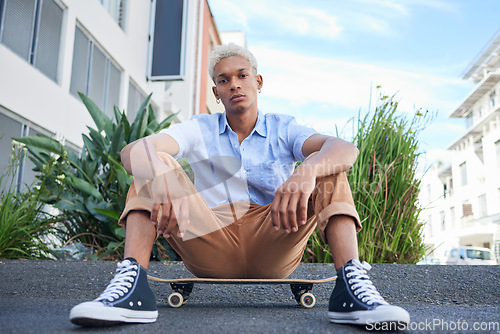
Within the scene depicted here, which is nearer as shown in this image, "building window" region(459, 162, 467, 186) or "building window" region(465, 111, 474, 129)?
"building window" region(459, 162, 467, 186)

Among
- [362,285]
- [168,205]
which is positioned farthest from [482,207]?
[168,205]

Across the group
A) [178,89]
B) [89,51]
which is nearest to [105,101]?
[89,51]

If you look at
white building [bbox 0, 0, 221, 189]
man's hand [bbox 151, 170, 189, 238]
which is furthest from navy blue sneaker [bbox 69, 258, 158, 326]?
white building [bbox 0, 0, 221, 189]

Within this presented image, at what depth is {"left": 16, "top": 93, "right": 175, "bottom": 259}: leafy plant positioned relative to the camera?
3.28 metres

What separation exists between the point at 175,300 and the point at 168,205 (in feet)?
2.53

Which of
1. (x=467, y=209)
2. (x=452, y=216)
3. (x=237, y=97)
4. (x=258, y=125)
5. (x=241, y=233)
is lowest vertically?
(x=241, y=233)

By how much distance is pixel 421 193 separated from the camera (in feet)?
11.4

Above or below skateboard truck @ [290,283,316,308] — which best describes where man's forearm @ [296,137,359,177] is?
above

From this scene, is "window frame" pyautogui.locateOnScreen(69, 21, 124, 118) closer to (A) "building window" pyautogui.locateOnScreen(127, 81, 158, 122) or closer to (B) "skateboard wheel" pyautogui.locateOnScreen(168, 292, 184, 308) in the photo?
(A) "building window" pyautogui.locateOnScreen(127, 81, 158, 122)

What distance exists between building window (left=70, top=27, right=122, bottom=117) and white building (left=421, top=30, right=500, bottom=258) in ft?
65.3

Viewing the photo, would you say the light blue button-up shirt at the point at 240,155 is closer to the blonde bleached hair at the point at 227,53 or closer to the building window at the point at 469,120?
the blonde bleached hair at the point at 227,53

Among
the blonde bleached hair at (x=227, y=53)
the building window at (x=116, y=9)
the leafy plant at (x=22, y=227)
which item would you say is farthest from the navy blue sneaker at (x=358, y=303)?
the building window at (x=116, y=9)

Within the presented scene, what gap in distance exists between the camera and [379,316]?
135cm

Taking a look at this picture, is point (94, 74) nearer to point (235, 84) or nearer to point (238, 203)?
point (235, 84)
